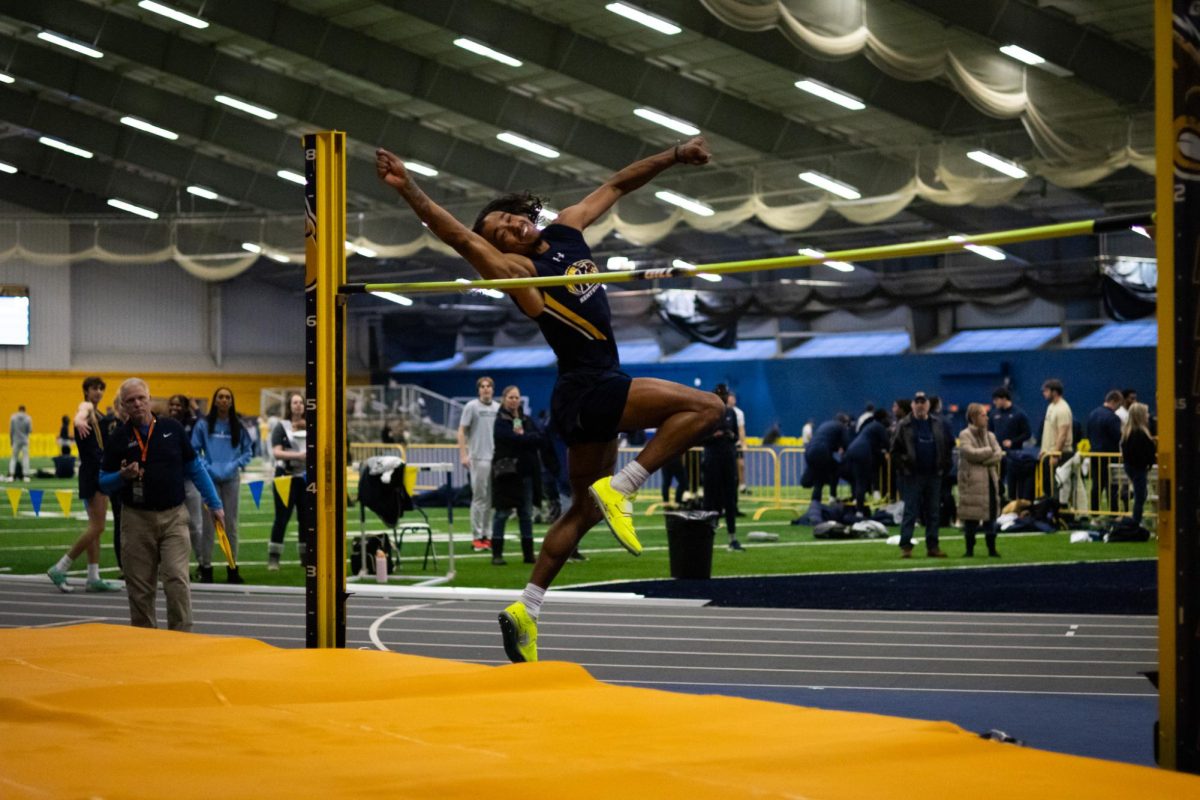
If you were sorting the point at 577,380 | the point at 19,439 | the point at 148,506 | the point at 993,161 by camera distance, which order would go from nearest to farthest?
the point at 577,380, the point at 148,506, the point at 993,161, the point at 19,439

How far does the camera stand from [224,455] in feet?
37.5

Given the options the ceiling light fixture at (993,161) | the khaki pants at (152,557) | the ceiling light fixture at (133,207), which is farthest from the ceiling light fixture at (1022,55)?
the ceiling light fixture at (133,207)

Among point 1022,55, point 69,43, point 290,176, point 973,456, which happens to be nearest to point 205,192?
point 290,176

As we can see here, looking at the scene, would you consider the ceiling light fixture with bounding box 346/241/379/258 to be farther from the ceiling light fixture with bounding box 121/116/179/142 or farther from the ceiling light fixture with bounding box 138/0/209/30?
the ceiling light fixture with bounding box 121/116/179/142

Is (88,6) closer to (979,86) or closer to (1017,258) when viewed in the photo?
(979,86)

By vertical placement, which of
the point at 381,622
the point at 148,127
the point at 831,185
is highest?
the point at 148,127

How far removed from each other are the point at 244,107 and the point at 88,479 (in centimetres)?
1576

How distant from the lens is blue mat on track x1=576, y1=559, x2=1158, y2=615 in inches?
379

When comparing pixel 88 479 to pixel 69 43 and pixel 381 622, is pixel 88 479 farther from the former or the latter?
pixel 69 43

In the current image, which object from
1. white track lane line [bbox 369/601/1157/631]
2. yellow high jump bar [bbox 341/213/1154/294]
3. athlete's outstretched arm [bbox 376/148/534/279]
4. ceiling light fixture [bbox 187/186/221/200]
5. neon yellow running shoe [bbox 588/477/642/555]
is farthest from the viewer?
ceiling light fixture [bbox 187/186/221/200]

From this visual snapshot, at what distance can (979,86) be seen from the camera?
1648cm

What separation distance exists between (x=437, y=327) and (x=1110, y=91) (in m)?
22.6

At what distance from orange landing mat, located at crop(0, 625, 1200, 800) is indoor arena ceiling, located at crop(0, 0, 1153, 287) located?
1163cm

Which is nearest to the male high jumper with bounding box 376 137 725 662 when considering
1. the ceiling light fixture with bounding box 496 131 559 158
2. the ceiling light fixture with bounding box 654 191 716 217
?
the ceiling light fixture with bounding box 654 191 716 217
